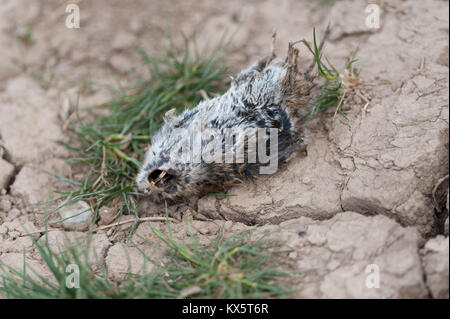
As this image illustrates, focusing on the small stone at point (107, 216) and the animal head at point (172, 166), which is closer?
the animal head at point (172, 166)

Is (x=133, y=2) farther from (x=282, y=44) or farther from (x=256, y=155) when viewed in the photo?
(x=256, y=155)

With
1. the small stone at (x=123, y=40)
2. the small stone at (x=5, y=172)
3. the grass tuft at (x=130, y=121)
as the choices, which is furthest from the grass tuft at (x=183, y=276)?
the small stone at (x=123, y=40)

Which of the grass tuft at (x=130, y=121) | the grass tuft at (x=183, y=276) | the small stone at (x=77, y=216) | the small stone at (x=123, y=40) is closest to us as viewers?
the grass tuft at (x=183, y=276)

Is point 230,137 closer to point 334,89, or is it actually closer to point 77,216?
point 334,89

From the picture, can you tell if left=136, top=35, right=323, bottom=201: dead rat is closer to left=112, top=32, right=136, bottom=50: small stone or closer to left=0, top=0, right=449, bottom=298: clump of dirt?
left=0, top=0, right=449, bottom=298: clump of dirt

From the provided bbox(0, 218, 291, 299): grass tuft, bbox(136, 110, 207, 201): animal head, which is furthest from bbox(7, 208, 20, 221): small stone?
bbox(136, 110, 207, 201): animal head

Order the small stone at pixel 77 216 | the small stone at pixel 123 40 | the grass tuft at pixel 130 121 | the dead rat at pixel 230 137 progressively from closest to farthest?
the dead rat at pixel 230 137 → the small stone at pixel 77 216 → the grass tuft at pixel 130 121 → the small stone at pixel 123 40

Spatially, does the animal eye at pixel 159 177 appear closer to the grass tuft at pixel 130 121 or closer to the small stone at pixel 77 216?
the grass tuft at pixel 130 121

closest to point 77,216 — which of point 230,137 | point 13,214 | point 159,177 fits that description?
point 13,214
